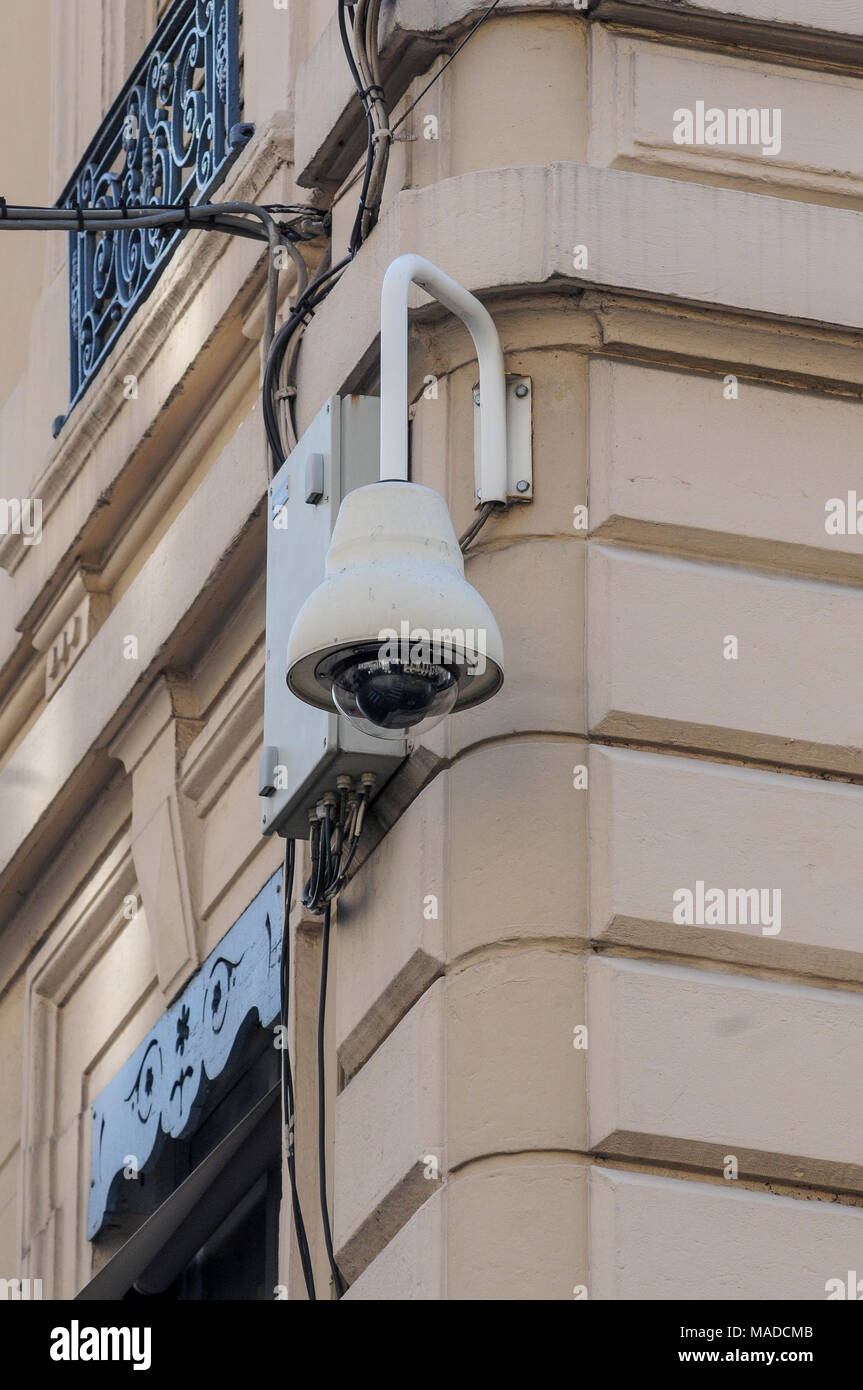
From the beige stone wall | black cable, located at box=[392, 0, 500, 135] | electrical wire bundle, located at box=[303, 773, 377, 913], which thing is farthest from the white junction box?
black cable, located at box=[392, 0, 500, 135]

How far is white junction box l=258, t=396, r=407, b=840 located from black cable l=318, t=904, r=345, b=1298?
30 centimetres

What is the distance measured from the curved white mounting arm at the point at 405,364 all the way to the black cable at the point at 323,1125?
122cm

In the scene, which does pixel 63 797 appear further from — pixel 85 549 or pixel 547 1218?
pixel 547 1218

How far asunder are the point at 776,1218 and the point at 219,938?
9.27ft

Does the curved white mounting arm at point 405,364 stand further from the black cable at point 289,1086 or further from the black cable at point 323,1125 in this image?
the black cable at point 289,1086

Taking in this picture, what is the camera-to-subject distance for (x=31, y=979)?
40.1ft

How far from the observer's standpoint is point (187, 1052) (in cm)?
1077

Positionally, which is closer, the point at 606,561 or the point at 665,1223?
the point at 665,1223

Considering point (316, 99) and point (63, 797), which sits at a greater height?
point (316, 99)

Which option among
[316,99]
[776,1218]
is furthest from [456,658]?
[316,99]

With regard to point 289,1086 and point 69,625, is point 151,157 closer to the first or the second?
point 69,625

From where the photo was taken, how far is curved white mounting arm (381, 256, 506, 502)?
8.48 metres

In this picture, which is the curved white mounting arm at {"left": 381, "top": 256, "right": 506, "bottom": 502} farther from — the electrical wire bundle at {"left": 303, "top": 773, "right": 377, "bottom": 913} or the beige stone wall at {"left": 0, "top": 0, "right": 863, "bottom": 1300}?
the electrical wire bundle at {"left": 303, "top": 773, "right": 377, "bottom": 913}

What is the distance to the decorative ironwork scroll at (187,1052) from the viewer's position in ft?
33.2
